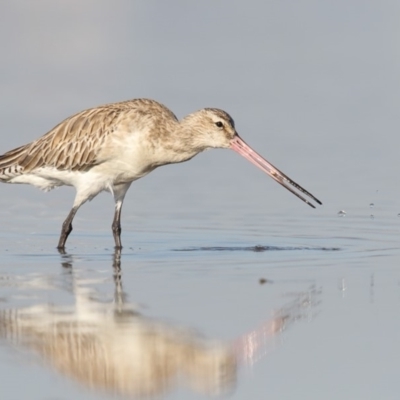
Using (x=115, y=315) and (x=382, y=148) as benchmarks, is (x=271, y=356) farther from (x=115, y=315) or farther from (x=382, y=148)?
(x=382, y=148)

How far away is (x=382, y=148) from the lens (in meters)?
18.1

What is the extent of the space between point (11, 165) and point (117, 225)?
1481mm

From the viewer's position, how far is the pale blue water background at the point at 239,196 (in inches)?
344

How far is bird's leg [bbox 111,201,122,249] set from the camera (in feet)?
43.2

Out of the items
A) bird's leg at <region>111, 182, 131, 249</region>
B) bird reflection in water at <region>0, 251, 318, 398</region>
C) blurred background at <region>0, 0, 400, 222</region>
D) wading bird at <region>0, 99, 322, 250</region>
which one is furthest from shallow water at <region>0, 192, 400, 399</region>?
blurred background at <region>0, 0, 400, 222</region>

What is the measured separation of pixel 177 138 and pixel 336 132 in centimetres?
618

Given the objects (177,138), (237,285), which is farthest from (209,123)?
(237,285)

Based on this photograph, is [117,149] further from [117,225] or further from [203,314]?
[203,314]

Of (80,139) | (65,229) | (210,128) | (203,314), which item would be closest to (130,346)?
(203,314)

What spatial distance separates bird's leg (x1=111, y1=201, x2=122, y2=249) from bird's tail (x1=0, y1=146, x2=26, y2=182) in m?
1.11

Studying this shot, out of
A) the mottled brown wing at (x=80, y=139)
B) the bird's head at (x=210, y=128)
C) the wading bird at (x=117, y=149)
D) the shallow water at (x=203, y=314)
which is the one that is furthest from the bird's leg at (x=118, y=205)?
the bird's head at (x=210, y=128)

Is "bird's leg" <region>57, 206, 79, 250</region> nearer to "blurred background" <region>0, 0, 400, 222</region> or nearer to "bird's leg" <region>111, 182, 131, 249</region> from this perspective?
"bird's leg" <region>111, 182, 131, 249</region>

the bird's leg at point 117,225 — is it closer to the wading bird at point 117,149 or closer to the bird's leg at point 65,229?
the wading bird at point 117,149

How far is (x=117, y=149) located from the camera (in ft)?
A: 44.4
